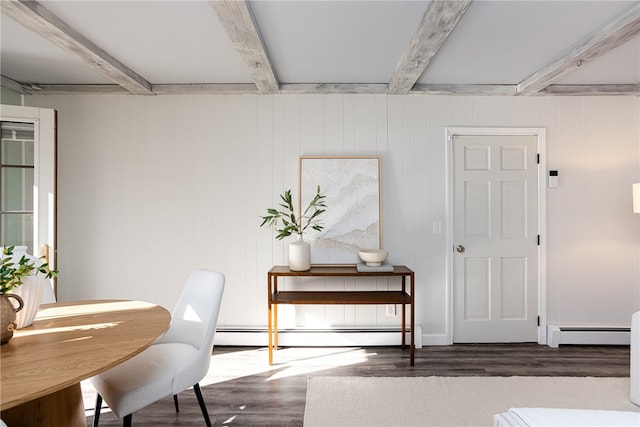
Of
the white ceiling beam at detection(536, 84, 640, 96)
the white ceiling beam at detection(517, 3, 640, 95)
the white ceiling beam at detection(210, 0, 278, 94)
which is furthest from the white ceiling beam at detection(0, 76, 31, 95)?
the white ceiling beam at detection(536, 84, 640, 96)

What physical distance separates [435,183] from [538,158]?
1.01 m

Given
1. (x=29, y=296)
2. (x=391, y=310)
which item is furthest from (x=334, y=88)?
(x=29, y=296)

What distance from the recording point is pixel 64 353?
1253 millimetres

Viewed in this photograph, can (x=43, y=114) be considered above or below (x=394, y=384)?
above

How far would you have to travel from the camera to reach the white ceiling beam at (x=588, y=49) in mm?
2072

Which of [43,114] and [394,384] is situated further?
[43,114]

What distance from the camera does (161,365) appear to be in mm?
1717

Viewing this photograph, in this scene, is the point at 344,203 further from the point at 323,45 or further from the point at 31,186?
the point at 31,186

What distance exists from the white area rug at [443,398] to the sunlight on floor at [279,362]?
278 millimetres

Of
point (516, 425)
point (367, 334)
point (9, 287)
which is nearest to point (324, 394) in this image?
point (367, 334)

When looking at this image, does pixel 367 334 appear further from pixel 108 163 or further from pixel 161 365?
pixel 108 163

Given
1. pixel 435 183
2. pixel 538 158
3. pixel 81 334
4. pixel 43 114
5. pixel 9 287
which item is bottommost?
pixel 81 334

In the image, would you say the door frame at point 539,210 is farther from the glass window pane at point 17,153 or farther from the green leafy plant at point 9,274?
the glass window pane at point 17,153

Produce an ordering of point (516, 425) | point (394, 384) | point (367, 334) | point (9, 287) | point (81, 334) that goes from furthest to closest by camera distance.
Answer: point (367, 334)
point (394, 384)
point (81, 334)
point (9, 287)
point (516, 425)
